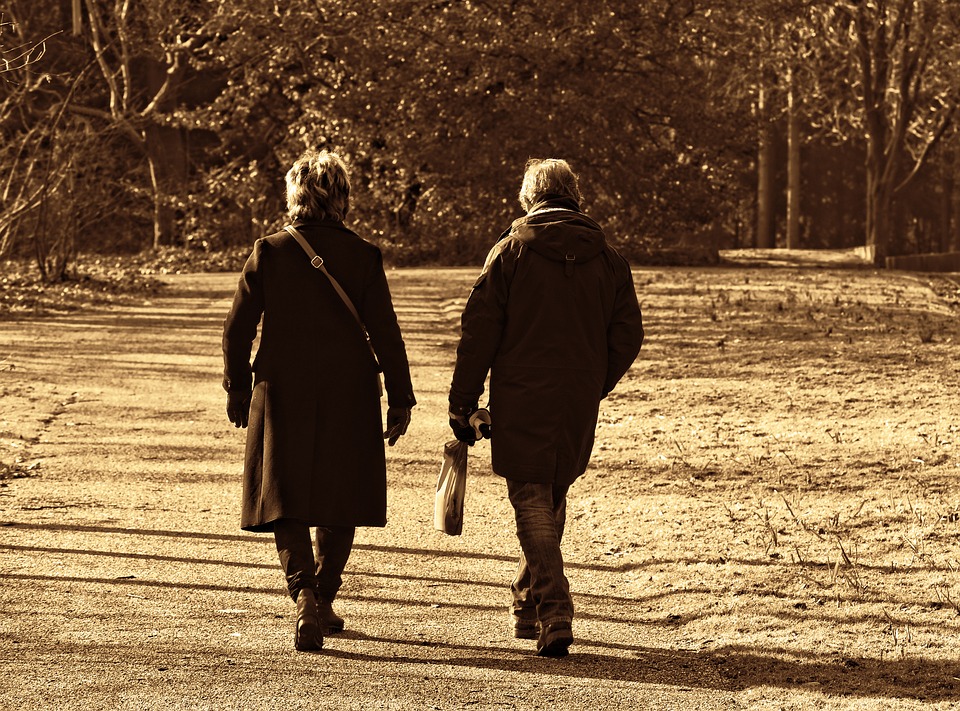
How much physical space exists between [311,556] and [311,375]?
67cm

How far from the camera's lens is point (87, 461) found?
9.02 metres

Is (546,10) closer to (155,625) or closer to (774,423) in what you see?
(774,423)

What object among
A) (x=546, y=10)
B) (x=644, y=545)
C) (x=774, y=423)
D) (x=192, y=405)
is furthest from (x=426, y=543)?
(x=546, y=10)

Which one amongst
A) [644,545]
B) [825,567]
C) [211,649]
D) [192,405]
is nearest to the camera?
[211,649]

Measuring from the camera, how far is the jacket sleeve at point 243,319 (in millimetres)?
5305

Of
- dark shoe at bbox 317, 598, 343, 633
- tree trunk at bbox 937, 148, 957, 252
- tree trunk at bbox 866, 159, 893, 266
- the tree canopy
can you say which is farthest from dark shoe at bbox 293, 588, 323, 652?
tree trunk at bbox 937, 148, 957, 252

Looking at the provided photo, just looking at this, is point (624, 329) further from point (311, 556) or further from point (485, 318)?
point (311, 556)

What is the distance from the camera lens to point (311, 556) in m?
5.36

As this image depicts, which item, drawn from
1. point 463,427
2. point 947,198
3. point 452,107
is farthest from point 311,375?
point 947,198

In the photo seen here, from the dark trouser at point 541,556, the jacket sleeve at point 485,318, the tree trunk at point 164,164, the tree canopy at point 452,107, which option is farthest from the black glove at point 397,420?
the tree trunk at point 164,164

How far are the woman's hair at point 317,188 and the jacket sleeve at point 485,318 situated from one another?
59 cm

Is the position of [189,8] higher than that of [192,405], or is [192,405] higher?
[189,8]

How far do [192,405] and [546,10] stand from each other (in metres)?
15.1

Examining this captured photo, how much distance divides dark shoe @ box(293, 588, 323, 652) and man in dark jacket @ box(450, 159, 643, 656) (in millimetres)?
771
